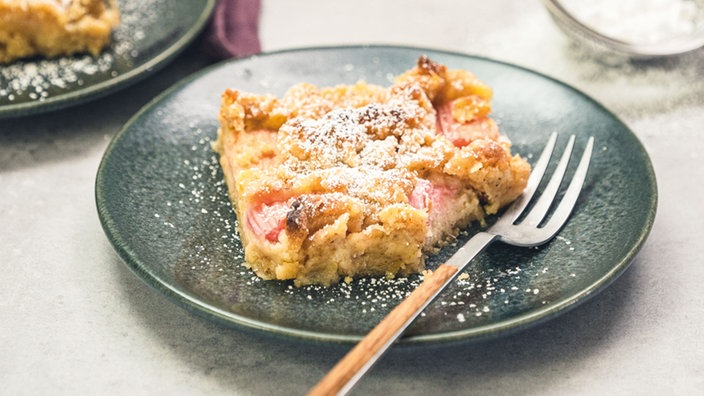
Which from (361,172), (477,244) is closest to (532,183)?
(477,244)

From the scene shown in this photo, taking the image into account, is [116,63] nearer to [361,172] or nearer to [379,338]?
[361,172]

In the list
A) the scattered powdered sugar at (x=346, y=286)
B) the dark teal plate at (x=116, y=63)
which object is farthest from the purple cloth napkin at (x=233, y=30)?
the scattered powdered sugar at (x=346, y=286)

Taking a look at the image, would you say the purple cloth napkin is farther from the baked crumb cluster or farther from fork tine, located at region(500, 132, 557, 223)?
fork tine, located at region(500, 132, 557, 223)

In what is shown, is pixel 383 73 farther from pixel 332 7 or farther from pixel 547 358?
pixel 547 358

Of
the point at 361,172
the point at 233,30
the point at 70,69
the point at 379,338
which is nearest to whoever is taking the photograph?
the point at 379,338

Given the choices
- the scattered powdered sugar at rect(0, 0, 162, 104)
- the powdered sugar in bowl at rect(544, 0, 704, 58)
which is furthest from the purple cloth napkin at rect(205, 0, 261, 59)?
the powdered sugar in bowl at rect(544, 0, 704, 58)

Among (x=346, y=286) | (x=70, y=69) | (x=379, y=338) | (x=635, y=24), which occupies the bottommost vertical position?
(x=70, y=69)
